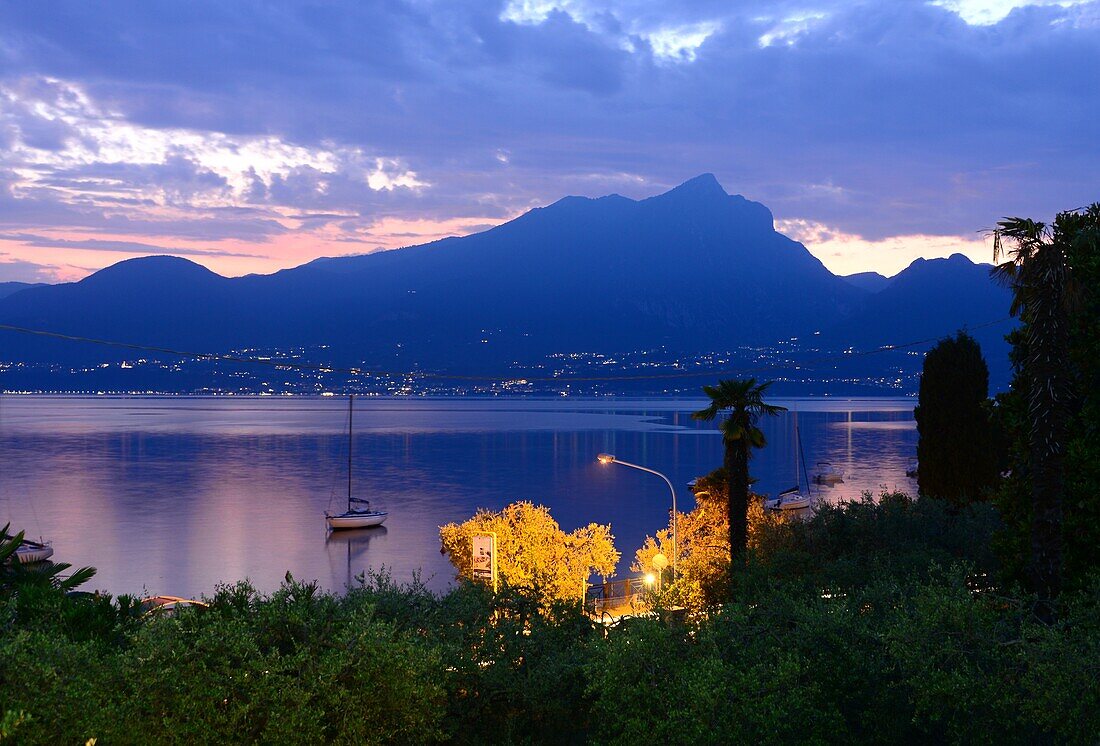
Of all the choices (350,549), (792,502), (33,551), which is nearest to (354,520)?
(350,549)

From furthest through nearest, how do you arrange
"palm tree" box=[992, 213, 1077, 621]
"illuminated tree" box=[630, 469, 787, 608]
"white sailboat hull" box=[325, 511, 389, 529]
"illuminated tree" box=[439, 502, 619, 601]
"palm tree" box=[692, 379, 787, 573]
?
1. "white sailboat hull" box=[325, 511, 389, 529]
2. "illuminated tree" box=[439, 502, 619, 601]
3. "illuminated tree" box=[630, 469, 787, 608]
4. "palm tree" box=[692, 379, 787, 573]
5. "palm tree" box=[992, 213, 1077, 621]

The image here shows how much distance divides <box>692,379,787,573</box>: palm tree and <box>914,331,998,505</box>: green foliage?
11.3 m

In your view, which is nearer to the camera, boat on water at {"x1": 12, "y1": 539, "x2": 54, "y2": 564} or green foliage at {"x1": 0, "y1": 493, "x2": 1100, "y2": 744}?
green foliage at {"x1": 0, "y1": 493, "x2": 1100, "y2": 744}

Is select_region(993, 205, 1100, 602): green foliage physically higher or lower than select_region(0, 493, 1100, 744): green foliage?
higher

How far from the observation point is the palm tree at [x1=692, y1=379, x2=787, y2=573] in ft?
128

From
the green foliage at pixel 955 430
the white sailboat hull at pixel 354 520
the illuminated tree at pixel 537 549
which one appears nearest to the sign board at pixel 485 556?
the illuminated tree at pixel 537 549

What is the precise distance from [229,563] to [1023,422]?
232 feet

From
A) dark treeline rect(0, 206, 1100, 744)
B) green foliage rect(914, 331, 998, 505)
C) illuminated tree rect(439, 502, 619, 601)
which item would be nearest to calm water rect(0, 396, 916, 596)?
illuminated tree rect(439, 502, 619, 601)

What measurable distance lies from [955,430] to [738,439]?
47.6ft

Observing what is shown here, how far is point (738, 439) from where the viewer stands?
131 ft

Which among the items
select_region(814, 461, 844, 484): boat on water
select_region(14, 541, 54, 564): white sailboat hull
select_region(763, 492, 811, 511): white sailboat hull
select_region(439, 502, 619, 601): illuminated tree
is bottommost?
select_region(814, 461, 844, 484): boat on water

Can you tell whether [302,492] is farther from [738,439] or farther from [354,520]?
[738,439]

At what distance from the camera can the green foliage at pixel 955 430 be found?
46625mm

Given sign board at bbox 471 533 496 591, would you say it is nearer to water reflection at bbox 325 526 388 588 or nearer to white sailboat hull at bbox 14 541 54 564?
water reflection at bbox 325 526 388 588
